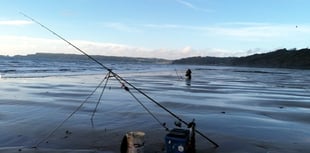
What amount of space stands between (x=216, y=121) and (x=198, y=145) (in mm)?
3528

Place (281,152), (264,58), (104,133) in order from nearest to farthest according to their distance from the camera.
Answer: (281,152) → (104,133) → (264,58)

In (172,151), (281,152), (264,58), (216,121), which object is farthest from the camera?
(264,58)

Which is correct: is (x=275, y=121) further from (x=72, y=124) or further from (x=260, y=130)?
(x=72, y=124)

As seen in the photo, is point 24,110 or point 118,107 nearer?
point 24,110

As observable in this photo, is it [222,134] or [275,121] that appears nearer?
[222,134]

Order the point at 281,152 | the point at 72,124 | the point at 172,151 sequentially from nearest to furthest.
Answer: the point at 172,151
the point at 281,152
the point at 72,124

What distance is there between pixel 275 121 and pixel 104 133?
581 centimetres

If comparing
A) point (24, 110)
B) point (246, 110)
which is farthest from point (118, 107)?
point (246, 110)

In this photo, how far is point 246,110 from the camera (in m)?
15.0

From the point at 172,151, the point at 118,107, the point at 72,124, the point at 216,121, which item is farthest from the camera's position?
the point at 118,107

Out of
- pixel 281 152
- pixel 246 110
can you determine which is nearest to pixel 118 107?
pixel 246 110

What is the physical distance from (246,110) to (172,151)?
27.8 feet

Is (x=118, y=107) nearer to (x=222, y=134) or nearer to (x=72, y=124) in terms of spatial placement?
(x=72, y=124)

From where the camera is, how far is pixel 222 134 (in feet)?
32.6
